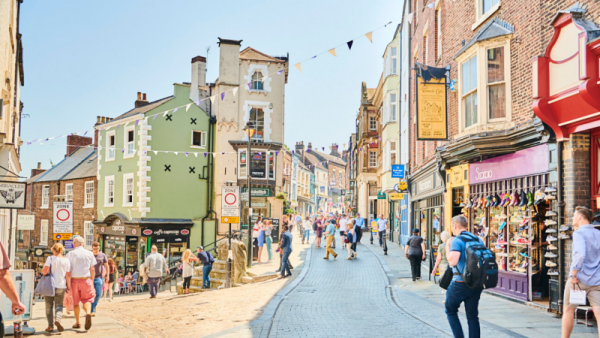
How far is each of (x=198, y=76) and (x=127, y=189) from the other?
350 inches

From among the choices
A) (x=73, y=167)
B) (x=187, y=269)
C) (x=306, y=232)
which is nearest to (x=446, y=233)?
(x=187, y=269)

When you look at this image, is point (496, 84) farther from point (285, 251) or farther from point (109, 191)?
point (109, 191)

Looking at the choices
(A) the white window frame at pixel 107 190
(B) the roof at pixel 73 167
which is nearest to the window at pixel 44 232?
(B) the roof at pixel 73 167

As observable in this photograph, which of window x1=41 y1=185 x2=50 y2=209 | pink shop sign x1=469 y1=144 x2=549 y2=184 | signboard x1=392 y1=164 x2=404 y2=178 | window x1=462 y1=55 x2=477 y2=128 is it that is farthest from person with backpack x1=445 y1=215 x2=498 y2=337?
window x1=41 y1=185 x2=50 y2=209

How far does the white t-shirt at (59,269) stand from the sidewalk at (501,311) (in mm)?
6853

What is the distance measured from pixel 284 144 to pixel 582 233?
92.4ft

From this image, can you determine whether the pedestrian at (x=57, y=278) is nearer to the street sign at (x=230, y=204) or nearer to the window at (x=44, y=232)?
the street sign at (x=230, y=204)

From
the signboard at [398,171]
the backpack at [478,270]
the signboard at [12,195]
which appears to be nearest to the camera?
the backpack at [478,270]

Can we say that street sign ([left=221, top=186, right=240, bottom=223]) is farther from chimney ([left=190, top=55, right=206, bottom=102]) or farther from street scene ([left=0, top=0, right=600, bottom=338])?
chimney ([left=190, top=55, right=206, bottom=102])

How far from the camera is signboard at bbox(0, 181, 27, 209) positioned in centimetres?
1245

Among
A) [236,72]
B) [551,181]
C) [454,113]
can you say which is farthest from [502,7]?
[236,72]

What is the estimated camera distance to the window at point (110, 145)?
31734 mm

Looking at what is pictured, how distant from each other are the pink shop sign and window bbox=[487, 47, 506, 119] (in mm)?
1171

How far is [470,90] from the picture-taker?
13.0 m
